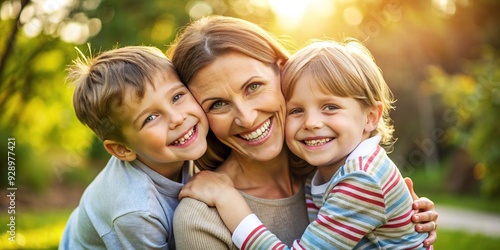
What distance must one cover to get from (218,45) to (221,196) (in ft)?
2.61

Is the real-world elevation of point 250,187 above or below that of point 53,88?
above

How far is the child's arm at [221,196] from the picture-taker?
2.94m

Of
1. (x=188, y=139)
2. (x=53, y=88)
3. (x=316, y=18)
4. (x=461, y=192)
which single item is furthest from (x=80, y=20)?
(x=461, y=192)

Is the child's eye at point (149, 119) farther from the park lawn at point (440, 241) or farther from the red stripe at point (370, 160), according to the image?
the park lawn at point (440, 241)

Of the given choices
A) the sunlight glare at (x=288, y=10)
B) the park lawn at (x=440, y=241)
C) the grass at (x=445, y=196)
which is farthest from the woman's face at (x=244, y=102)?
the grass at (x=445, y=196)

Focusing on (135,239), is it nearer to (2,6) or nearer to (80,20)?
(2,6)

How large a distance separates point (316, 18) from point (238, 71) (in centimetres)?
832

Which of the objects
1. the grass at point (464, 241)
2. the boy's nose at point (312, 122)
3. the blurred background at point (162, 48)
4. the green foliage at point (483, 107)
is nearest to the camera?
the boy's nose at point (312, 122)

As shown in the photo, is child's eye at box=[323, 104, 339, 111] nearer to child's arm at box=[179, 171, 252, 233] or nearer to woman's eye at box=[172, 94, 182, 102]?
child's arm at box=[179, 171, 252, 233]

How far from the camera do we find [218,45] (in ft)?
9.95

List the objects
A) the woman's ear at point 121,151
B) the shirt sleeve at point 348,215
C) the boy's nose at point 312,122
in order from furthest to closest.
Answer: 1. the woman's ear at point 121,151
2. the boy's nose at point 312,122
3. the shirt sleeve at point 348,215

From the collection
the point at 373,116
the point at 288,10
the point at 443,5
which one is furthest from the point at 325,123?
the point at 443,5

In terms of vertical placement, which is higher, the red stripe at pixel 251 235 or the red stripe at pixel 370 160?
the red stripe at pixel 370 160

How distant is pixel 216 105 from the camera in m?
3.11
